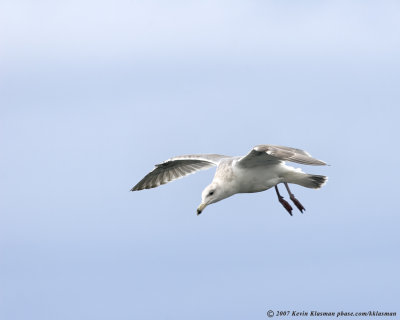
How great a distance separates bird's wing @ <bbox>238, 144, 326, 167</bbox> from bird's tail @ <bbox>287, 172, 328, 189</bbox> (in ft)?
3.88

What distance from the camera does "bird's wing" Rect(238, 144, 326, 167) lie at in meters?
23.1

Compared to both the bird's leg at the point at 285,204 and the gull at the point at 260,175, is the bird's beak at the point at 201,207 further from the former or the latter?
the bird's leg at the point at 285,204

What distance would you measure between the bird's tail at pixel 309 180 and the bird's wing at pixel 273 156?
3.88ft

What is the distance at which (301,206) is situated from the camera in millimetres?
26500

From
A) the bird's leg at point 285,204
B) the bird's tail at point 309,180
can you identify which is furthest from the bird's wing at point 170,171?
the bird's tail at point 309,180

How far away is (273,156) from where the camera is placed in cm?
2469

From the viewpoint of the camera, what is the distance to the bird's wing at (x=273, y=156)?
2306cm

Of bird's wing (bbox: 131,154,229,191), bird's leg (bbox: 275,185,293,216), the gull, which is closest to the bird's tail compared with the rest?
the gull

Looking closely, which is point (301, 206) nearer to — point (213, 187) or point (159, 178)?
point (213, 187)

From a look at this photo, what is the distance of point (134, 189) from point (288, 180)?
667cm

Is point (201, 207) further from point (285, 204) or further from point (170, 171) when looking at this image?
point (170, 171)

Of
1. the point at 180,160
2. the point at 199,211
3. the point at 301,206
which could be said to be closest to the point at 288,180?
the point at 301,206

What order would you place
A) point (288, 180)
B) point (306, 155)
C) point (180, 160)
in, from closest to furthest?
point (306, 155)
point (288, 180)
point (180, 160)

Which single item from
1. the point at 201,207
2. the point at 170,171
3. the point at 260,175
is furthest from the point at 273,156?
the point at 170,171
